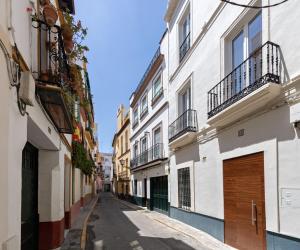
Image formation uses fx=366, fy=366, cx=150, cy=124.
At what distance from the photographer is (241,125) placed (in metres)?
8.85

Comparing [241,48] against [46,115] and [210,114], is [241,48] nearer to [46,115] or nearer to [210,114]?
[210,114]

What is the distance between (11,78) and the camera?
4273mm

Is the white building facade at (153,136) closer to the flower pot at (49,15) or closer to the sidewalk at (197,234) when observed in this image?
the sidewalk at (197,234)

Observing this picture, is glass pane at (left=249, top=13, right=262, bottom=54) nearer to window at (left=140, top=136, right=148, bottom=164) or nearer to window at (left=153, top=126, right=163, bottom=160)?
window at (left=153, top=126, right=163, bottom=160)

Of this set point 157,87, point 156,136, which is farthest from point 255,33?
point 156,136

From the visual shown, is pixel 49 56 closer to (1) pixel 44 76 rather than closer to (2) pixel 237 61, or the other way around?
(1) pixel 44 76

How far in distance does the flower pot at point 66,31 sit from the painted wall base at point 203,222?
6353 millimetres

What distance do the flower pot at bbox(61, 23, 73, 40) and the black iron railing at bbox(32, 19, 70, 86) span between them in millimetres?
177

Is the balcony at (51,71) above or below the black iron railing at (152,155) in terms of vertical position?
above

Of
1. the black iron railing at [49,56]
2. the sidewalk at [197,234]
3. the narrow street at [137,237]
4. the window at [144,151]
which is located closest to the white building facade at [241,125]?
the sidewalk at [197,234]

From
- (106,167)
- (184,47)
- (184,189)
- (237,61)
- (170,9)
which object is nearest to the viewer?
(237,61)

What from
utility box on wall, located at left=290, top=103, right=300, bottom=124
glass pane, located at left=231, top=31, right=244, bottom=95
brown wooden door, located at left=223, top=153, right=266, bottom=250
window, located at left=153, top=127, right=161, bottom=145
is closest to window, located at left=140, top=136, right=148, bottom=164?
window, located at left=153, top=127, right=161, bottom=145

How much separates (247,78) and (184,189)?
6.65 meters

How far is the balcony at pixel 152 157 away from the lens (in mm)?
18797
